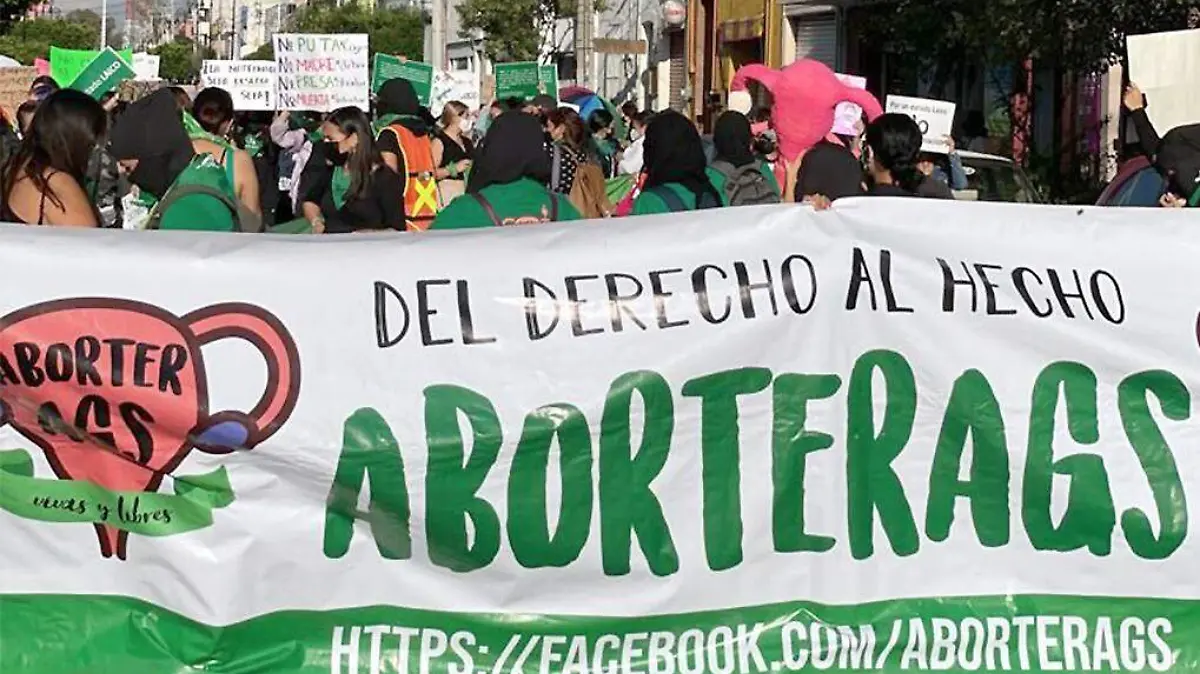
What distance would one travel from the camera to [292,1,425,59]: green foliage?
5650 cm

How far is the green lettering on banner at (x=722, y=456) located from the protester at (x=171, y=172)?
94.4 inches

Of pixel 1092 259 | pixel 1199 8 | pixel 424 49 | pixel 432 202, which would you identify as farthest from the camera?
pixel 424 49

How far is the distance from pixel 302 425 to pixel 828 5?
81.0 ft

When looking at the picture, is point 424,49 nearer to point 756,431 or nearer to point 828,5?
point 828,5

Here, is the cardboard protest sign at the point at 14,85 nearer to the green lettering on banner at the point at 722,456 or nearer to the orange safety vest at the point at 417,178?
the orange safety vest at the point at 417,178

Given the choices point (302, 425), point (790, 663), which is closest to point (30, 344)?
point (302, 425)

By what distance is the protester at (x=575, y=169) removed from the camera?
30.5 ft

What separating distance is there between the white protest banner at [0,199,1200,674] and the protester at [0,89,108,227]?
127 centimetres

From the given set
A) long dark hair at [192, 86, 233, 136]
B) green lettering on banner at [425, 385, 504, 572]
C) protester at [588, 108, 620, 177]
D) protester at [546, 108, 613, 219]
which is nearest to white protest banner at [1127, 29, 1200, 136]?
protester at [546, 108, 613, 219]

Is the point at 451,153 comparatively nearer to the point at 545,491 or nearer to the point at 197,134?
the point at 197,134

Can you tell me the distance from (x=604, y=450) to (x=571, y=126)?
850 centimetres

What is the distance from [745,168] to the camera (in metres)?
9.88

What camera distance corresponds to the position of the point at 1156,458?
5.27 metres

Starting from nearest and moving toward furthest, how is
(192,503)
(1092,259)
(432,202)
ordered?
(192,503) < (1092,259) < (432,202)
